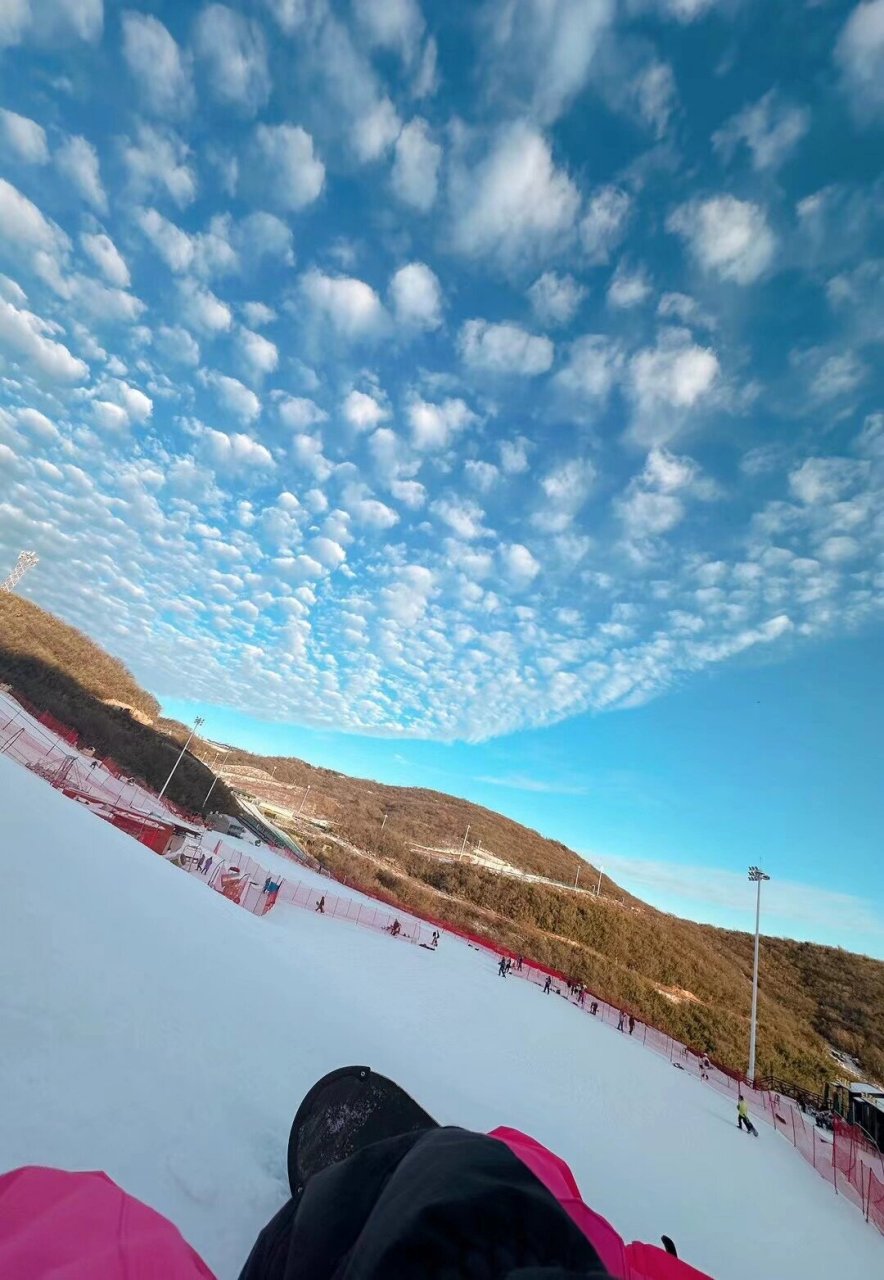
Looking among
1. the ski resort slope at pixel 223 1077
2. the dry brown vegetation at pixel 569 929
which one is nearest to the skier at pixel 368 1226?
the ski resort slope at pixel 223 1077

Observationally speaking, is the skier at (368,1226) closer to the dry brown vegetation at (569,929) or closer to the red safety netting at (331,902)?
the red safety netting at (331,902)

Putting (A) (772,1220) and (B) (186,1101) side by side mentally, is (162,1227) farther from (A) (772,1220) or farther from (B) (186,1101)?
(A) (772,1220)

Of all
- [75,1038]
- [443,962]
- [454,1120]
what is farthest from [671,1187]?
[443,962]

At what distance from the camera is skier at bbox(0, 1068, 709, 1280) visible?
2.73 feet

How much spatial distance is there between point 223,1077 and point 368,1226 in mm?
4346

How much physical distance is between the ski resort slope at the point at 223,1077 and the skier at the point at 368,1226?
2.04 metres

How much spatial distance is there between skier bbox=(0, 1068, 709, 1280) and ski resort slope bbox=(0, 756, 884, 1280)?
2043mm

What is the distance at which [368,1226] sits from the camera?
94 centimetres

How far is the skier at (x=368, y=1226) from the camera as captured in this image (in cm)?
83

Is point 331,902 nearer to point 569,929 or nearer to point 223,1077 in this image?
point 223,1077

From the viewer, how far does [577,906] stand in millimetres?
48188

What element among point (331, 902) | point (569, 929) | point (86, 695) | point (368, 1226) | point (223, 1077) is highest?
point (86, 695)

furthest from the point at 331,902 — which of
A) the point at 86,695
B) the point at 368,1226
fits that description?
the point at 368,1226

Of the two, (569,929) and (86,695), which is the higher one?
(86,695)
